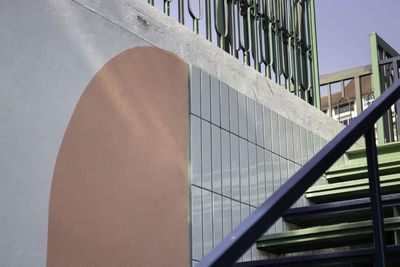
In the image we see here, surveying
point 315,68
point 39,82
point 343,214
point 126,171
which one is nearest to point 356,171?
point 343,214

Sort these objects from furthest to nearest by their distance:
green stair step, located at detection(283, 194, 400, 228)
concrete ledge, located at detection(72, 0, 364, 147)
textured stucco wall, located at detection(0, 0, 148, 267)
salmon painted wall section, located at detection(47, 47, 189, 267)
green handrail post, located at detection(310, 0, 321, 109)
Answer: green handrail post, located at detection(310, 0, 321, 109) < green stair step, located at detection(283, 194, 400, 228) < concrete ledge, located at detection(72, 0, 364, 147) < salmon painted wall section, located at detection(47, 47, 189, 267) < textured stucco wall, located at detection(0, 0, 148, 267)

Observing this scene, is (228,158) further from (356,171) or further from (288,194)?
(288,194)

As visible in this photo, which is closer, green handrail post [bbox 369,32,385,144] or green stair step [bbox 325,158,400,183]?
green stair step [bbox 325,158,400,183]

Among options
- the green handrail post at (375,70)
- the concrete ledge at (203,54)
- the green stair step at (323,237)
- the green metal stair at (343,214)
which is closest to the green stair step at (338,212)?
the green metal stair at (343,214)

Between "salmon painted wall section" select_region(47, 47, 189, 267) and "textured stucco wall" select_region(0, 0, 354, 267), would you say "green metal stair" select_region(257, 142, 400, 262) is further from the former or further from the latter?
"textured stucco wall" select_region(0, 0, 354, 267)

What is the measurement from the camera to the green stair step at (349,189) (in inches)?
140

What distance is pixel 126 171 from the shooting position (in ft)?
8.67

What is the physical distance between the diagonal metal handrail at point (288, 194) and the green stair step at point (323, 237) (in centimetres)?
148

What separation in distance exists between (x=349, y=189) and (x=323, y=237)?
2.20 ft

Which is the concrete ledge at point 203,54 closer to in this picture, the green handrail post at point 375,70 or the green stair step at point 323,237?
the green handrail post at point 375,70

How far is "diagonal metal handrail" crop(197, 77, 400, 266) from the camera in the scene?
982 millimetres

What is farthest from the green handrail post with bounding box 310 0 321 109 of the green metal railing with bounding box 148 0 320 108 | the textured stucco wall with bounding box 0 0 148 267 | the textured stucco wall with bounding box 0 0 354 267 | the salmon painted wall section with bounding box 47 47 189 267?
the textured stucco wall with bounding box 0 0 148 267

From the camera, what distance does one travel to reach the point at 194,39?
11.0ft

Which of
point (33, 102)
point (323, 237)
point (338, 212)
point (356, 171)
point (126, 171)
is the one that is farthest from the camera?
point (356, 171)
